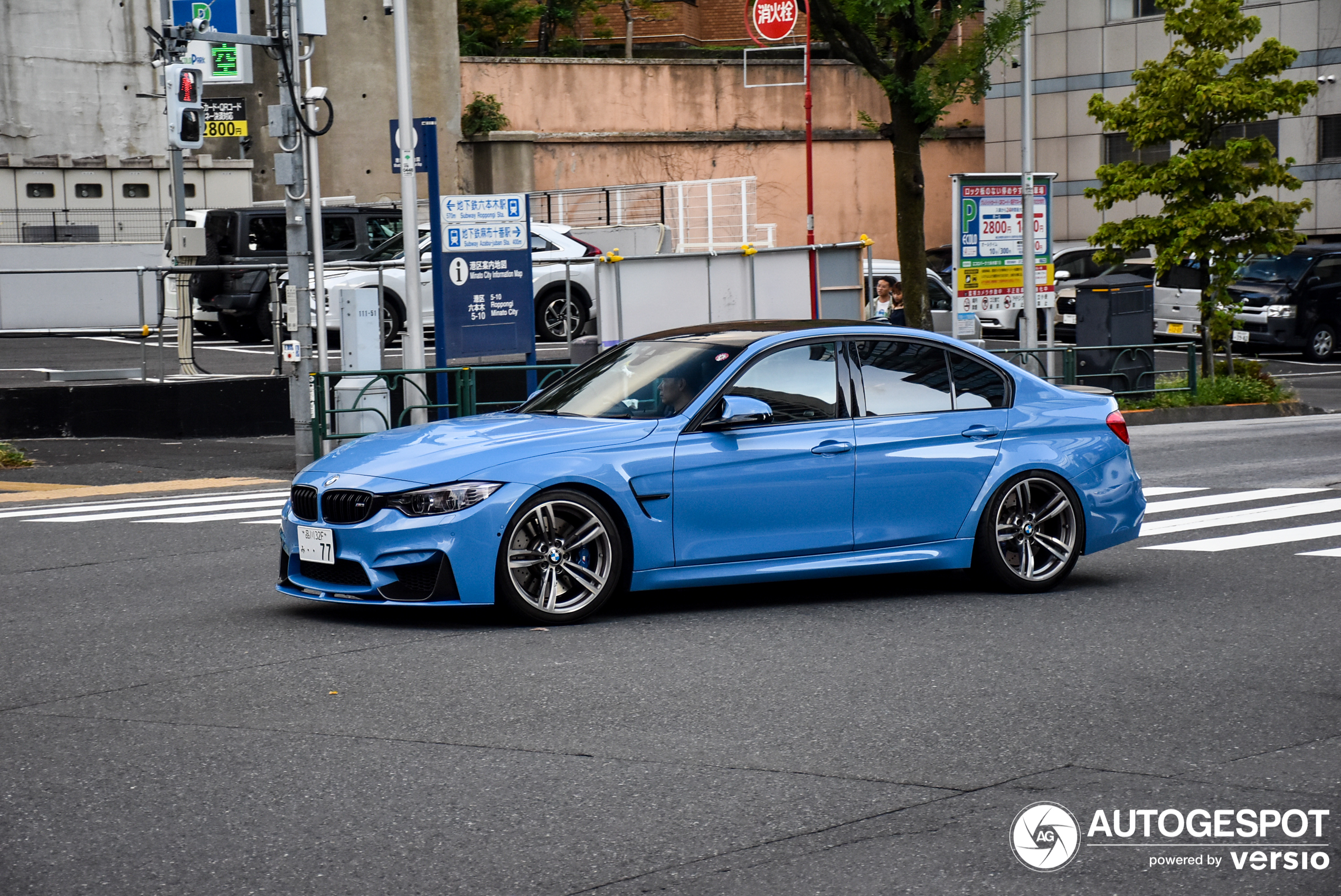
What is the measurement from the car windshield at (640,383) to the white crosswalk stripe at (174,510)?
4.40m

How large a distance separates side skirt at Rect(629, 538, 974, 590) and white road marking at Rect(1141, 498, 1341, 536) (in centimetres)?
328

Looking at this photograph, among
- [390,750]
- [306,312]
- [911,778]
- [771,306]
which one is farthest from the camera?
[771,306]

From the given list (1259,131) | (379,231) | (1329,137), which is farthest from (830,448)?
(1259,131)

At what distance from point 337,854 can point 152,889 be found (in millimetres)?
526

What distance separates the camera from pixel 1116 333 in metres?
23.7

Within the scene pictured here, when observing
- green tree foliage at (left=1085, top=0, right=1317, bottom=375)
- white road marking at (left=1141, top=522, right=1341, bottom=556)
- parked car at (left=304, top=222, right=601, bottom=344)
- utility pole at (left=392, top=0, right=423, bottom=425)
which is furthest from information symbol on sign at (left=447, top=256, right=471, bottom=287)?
green tree foliage at (left=1085, top=0, right=1317, bottom=375)

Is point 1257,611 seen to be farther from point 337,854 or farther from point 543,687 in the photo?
point 337,854

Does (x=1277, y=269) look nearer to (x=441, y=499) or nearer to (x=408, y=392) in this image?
(x=408, y=392)

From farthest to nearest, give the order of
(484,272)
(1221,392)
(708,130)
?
(708,130), (1221,392), (484,272)

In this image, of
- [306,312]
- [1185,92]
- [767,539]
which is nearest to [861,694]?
[767,539]

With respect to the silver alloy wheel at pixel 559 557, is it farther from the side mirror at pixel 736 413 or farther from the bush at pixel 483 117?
the bush at pixel 483 117

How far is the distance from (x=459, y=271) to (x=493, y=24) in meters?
36.1

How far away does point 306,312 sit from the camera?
16.7 meters

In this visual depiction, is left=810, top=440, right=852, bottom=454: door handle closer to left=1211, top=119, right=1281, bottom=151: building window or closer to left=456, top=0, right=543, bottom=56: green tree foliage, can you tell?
left=1211, top=119, right=1281, bottom=151: building window
